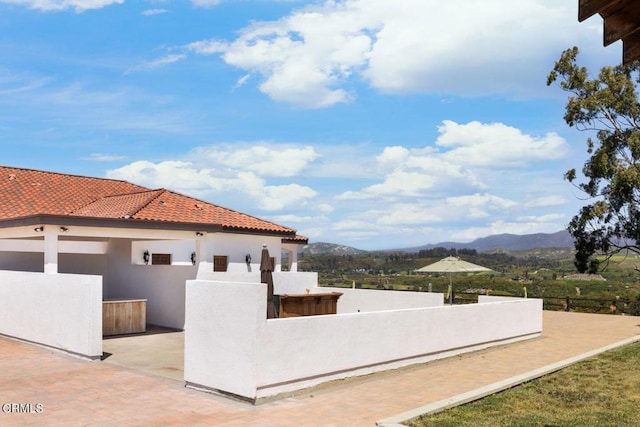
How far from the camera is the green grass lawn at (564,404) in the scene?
809 cm

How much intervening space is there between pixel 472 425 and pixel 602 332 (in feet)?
41.2

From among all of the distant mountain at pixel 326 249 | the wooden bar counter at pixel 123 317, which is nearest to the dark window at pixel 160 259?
the wooden bar counter at pixel 123 317

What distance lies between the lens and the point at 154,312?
17.5 meters

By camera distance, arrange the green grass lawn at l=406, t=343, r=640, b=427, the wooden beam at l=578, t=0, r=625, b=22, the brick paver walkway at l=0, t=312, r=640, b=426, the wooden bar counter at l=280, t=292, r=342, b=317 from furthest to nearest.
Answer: the wooden bar counter at l=280, t=292, r=342, b=317, the green grass lawn at l=406, t=343, r=640, b=427, the brick paver walkway at l=0, t=312, r=640, b=426, the wooden beam at l=578, t=0, r=625, b=22

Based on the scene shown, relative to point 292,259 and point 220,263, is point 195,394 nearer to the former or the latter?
point 220,263

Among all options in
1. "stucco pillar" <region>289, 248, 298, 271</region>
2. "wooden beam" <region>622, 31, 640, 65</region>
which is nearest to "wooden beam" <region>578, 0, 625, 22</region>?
"wooden beam" <region>622, 31, 640, 65</region>

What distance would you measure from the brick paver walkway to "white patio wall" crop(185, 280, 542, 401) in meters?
0.26

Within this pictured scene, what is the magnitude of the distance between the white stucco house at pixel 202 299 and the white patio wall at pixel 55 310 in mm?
29

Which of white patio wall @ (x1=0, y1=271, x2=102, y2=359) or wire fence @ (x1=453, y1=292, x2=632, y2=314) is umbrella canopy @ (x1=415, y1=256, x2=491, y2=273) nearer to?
wire fence @ (x1=453, y1=292, x2=632, y2=314)

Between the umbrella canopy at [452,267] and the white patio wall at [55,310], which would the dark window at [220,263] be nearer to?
the umbrella canopy at [452,267]

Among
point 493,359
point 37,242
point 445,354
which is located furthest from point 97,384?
point 37,242

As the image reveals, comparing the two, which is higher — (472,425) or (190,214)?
(190,214)

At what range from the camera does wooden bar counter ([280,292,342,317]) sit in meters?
16.5

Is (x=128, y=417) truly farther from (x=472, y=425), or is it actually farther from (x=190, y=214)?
(x=190, y=214)
